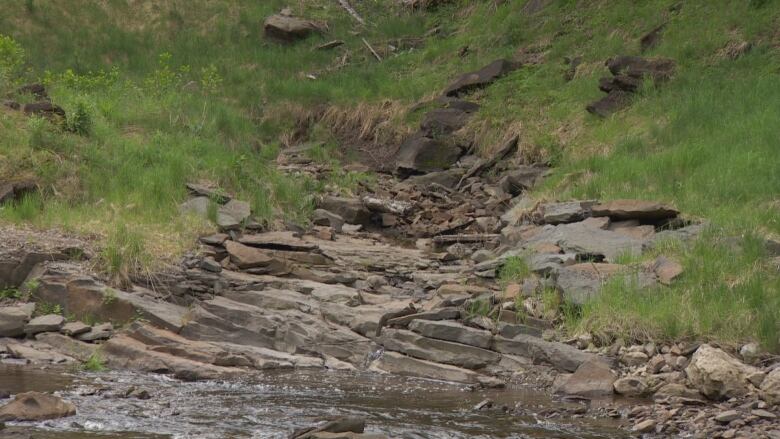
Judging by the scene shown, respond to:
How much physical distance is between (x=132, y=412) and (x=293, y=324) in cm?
295

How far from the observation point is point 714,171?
12.1 meters

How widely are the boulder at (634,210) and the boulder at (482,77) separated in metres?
7.24

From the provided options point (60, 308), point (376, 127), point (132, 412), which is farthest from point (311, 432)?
point (376, 127)

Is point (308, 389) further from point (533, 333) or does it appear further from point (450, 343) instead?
point (533, 333)

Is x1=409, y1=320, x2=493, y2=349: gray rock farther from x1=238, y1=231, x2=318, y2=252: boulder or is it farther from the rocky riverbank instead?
x1=238, y1=231, x2=318, y2=252: boulder

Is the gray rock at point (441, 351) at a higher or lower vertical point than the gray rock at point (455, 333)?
lower

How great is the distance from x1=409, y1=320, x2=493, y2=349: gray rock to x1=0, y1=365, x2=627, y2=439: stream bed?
71 cm

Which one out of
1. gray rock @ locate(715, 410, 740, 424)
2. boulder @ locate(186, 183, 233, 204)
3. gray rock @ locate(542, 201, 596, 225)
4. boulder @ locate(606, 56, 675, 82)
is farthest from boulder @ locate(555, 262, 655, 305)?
boulder @ locate(606, 56, 675, 82)

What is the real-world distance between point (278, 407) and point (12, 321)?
352 cm

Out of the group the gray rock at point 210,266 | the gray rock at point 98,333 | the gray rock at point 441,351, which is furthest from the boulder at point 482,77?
the gray rock at point 98,333

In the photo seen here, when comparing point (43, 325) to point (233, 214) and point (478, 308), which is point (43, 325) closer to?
point (233, 214)

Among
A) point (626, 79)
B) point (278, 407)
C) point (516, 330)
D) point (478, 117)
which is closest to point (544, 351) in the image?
point (516, 330)

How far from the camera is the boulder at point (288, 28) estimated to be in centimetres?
2283

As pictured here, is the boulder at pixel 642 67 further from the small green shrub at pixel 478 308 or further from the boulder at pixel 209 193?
the small green shrub at pixel 478 308
